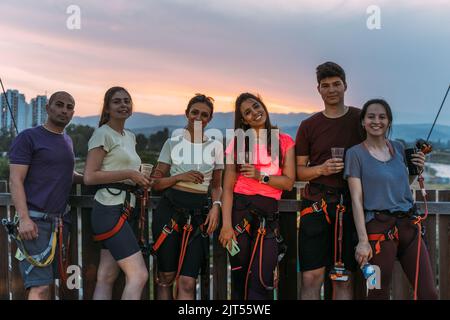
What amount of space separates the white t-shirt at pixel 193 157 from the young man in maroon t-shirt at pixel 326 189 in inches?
33.5

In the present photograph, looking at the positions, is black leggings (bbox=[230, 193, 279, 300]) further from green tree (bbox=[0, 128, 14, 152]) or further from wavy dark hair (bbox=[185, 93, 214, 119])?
green tree (bbox=[0, 128, 14, 152])

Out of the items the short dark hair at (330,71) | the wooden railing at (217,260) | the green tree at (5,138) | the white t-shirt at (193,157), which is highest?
the short dark hair at (330,71)

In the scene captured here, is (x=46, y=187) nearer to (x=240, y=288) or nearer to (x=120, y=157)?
(x=120, y=157)

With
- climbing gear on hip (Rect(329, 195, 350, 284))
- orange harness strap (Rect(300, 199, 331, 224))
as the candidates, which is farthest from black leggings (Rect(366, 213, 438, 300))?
orange harness strap (Rect(300, 199, 331, 224))

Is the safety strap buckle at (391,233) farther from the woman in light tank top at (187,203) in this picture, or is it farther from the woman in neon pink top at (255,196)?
the woman in light tank top at (187,203)

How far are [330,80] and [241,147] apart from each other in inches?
43.0

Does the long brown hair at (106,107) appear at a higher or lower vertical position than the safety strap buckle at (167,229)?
higher

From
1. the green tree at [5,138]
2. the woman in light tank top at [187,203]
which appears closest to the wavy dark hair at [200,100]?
the woman in light tank top at [187,203]

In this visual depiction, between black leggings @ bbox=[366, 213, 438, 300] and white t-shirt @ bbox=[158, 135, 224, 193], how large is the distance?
1.60 m

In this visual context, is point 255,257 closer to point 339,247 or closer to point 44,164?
point 339,247

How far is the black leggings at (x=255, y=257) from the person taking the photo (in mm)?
3807

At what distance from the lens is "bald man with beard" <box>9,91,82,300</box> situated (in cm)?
370

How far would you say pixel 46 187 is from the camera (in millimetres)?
3863

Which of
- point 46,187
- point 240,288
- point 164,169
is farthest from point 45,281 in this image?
point 240,288
